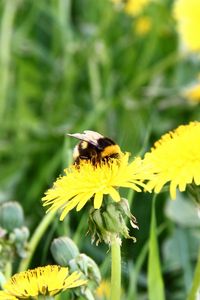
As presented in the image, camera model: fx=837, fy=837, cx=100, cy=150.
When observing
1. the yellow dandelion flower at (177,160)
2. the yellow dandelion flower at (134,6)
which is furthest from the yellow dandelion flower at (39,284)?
the yellow dandelion flower at (134,6)

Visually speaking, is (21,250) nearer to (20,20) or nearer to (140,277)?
(140,277)

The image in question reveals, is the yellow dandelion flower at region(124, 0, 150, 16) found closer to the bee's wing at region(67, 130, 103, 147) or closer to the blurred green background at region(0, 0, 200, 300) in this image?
the blurred green background at region(0, 0, 200, 300)

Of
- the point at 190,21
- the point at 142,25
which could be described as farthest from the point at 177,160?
the point at 142,25

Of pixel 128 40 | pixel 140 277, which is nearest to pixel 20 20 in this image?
pixel 128 40

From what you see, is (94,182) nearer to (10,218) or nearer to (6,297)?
(6,297)

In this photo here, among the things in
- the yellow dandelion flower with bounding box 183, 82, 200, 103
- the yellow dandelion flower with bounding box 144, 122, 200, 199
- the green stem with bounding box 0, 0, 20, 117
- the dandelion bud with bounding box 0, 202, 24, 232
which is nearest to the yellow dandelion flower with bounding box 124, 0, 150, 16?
the green stem with bounding box 0, 0, 20, 117
